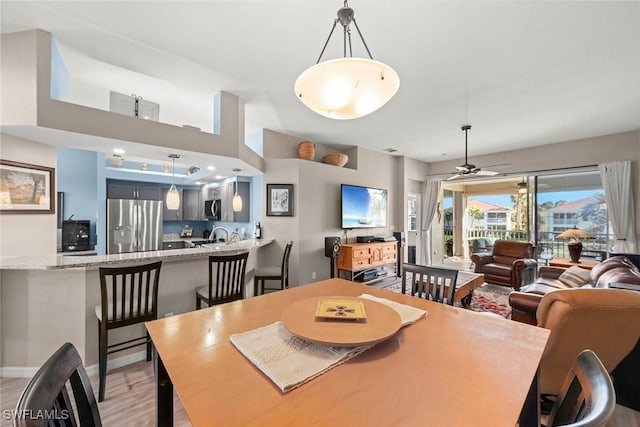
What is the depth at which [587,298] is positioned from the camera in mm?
1553

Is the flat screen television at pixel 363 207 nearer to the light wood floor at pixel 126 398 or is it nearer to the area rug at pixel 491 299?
the area rug at pixel 491 299

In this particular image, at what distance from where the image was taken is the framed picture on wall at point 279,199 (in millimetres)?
4117

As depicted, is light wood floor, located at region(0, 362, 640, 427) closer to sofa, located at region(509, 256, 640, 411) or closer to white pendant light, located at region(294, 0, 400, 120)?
sofa, located at region(509, 256, 640, 411)

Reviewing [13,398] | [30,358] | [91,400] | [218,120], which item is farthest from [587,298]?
[30,358]

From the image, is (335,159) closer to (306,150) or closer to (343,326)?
(306,150)

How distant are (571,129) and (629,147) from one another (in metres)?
1.02

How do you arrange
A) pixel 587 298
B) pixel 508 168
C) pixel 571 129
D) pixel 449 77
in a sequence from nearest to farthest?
1. pixel 587 298
2. pixel 449 77
3. pixel 571 129
4. pixel 508 168

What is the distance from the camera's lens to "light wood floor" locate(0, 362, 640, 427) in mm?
1674

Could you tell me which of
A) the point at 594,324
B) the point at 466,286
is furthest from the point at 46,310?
the point at 466,286

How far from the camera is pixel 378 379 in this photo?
34.2 inches

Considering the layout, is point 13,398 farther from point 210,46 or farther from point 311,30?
point 311,30

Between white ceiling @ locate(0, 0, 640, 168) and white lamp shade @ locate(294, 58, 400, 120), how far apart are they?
0.91 metres

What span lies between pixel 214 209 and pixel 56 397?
4.71 meters

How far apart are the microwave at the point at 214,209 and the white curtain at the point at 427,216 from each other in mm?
4736
